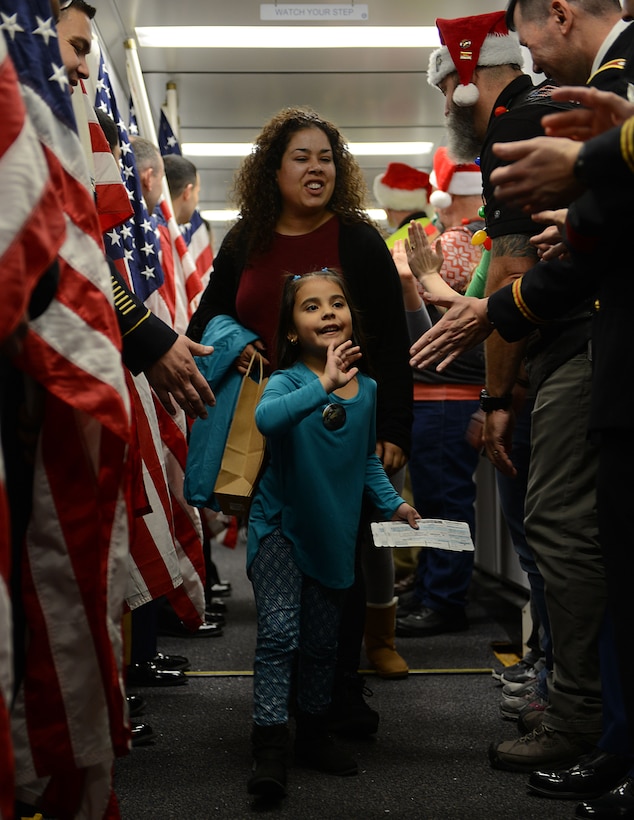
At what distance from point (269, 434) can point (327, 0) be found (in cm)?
472

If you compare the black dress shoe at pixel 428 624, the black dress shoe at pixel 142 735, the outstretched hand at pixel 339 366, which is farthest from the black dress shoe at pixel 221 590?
the outstretched hand at pixel 339 366

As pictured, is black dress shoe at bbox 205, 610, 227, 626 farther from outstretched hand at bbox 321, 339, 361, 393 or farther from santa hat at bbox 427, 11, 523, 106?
santa hat at bbox 427, 11, 523, 106

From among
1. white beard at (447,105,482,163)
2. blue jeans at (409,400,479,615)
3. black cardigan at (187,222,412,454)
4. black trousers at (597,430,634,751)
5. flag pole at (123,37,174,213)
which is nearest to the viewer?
black trousers at (597,430,634,751)

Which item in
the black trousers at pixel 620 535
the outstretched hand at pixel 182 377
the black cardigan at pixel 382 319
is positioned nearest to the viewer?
the black trousers at pixel 620 535

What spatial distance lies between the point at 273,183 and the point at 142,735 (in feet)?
5.05

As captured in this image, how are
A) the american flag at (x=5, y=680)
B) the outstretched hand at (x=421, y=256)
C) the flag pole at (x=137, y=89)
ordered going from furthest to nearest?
1. the flag pole at (x=137, y=89)
2. the outstretched hand at (x=421, y=256)
3. the american flag at (x=5, y=680)

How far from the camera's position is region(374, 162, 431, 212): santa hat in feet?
18.9

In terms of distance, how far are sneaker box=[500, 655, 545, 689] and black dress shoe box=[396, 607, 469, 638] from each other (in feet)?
2.90

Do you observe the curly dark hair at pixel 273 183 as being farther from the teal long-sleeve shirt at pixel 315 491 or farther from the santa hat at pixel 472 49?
the teal long-sleeve shirt at pixel 315 491

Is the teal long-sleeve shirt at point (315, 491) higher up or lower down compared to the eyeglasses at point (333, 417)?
lower down

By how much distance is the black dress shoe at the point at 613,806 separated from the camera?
75.0 inches

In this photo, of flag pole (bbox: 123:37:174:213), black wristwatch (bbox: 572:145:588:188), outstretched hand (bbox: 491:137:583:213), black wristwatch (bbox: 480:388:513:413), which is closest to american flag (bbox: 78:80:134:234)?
black wristwatch (bbox: 480:388:513:413)

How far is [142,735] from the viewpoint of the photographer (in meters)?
2.61

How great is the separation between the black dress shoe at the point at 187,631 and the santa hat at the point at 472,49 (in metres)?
2.28
